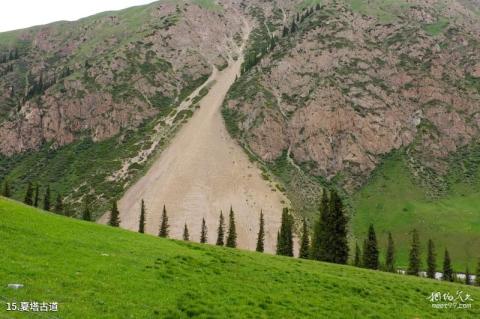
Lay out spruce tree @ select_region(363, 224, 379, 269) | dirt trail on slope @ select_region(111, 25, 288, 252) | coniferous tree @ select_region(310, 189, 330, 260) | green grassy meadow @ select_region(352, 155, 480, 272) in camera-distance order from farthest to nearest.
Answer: dirt trail on slope @ select_region(111, 25, 288, 252), green grassy meadow @ select_region(352, 155, 480, 272), spruce tree @ select_region(363, 224, 379, 269), coniferous tree @ select_region(310, 189, 330, 260)

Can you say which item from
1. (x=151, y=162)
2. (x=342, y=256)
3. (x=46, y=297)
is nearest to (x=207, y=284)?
(x=46, y=297)

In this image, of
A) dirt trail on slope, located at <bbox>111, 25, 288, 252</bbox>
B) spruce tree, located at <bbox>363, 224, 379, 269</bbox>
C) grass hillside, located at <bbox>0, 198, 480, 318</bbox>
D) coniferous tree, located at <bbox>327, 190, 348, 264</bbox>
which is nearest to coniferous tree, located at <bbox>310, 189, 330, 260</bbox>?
coniferous tree, located at <bbox>327, 190, 348, 264</bbox>

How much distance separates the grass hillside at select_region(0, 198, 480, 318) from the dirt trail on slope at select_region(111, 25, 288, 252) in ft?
325

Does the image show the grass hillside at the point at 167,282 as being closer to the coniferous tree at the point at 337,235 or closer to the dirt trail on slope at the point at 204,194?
the coniferous tree at the point at 337,235

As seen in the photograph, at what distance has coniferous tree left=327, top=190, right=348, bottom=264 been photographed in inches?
3204

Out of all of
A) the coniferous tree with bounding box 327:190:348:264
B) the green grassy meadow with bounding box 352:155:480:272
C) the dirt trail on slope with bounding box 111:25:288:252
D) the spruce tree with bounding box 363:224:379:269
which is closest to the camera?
the coniferous tree with bounding box 327:190:348:264

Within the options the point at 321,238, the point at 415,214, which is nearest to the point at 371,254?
the point at 321,238

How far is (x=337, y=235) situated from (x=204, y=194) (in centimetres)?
8893

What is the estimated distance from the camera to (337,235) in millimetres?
82312

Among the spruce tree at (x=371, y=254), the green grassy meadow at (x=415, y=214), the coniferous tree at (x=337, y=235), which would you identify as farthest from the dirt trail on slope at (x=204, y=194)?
the coniferous tree at (x=337, y=235)

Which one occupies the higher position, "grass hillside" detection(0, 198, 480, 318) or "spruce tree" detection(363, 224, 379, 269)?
"grass hillside" detection(0, 198, 480, 318)

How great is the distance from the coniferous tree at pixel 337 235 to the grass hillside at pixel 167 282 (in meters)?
37.0

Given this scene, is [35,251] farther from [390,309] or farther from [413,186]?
[413,186]

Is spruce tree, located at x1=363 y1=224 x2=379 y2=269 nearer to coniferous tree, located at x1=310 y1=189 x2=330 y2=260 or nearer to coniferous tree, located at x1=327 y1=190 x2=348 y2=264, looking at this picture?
coniferous tree, located at x1=310 y1=189 x2=330 y2=260
